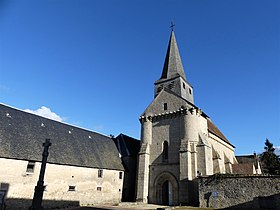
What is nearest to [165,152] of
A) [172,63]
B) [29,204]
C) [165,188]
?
[165,188]

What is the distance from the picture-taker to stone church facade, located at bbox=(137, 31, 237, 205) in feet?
72.3

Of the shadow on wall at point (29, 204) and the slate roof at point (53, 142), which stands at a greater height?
the slate roof at point (53, 142)

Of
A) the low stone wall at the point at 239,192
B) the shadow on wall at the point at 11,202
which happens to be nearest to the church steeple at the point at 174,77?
the low stone wall at the point at 239,192

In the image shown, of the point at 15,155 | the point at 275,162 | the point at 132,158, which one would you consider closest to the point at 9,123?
the point at 15,155

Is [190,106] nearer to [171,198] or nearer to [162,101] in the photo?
[162,101]

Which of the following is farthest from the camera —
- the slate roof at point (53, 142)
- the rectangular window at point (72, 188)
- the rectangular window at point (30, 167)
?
the rectangular window at point (72, 188)

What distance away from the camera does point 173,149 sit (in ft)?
79.0

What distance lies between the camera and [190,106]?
24688mm

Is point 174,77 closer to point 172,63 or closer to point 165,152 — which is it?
point 172,63

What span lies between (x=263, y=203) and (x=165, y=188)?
10.2m

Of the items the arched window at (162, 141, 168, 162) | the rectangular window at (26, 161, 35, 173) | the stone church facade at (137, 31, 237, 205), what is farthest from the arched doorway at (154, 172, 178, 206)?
the rectangular window at (26, 161, 35, 173)

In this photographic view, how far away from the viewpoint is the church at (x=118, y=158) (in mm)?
17734

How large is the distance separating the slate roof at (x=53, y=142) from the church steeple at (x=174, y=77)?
10872 millimetres

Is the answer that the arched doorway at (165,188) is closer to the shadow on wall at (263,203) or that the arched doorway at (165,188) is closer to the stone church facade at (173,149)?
the stone church facade at (173,149)
